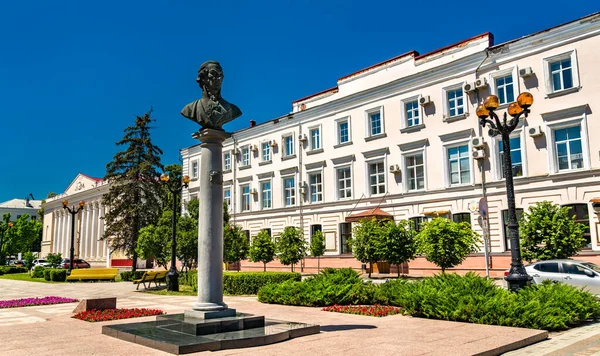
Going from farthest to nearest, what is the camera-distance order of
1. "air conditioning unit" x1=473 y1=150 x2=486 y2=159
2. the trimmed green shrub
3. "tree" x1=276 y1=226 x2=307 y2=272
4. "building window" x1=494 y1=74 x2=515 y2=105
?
1. the trimmed green shrub
2. "tree" x1=276 y1=226 x2=307 y2=272
3. "air conditioning unit" x1=473 y1=150 x2=486 y2=159
4. "building window" x1=494 y1=74 x2=515 y2=105

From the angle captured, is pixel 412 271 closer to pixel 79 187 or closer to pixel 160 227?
pixel 160 227

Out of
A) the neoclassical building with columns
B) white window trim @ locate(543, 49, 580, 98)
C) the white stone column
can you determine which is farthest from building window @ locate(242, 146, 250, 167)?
the white stone column

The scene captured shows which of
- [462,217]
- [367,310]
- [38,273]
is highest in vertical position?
[462,217]

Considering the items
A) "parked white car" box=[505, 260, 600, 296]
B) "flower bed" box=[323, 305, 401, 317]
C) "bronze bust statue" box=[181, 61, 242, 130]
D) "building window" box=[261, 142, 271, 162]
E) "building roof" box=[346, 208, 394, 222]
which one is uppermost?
"building window" box=[261, 142, 271, 162]

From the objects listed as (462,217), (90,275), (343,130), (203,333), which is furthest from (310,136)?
(203,333)

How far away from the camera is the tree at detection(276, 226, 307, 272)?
101 ft

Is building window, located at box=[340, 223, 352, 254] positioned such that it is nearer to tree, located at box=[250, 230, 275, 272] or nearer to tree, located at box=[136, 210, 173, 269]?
tree, located at box=[250, 230, 275, 272]

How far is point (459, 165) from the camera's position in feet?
90.5

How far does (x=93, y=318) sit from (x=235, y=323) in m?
4.65

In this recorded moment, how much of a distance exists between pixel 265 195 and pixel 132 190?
1224 cm

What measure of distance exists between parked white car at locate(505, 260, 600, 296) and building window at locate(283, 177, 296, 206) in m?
22.2

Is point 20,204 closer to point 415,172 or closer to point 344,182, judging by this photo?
point 344,182

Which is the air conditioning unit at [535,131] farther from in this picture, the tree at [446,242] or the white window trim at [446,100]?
the tree at [446,242]

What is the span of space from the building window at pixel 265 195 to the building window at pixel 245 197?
178 centimetres
